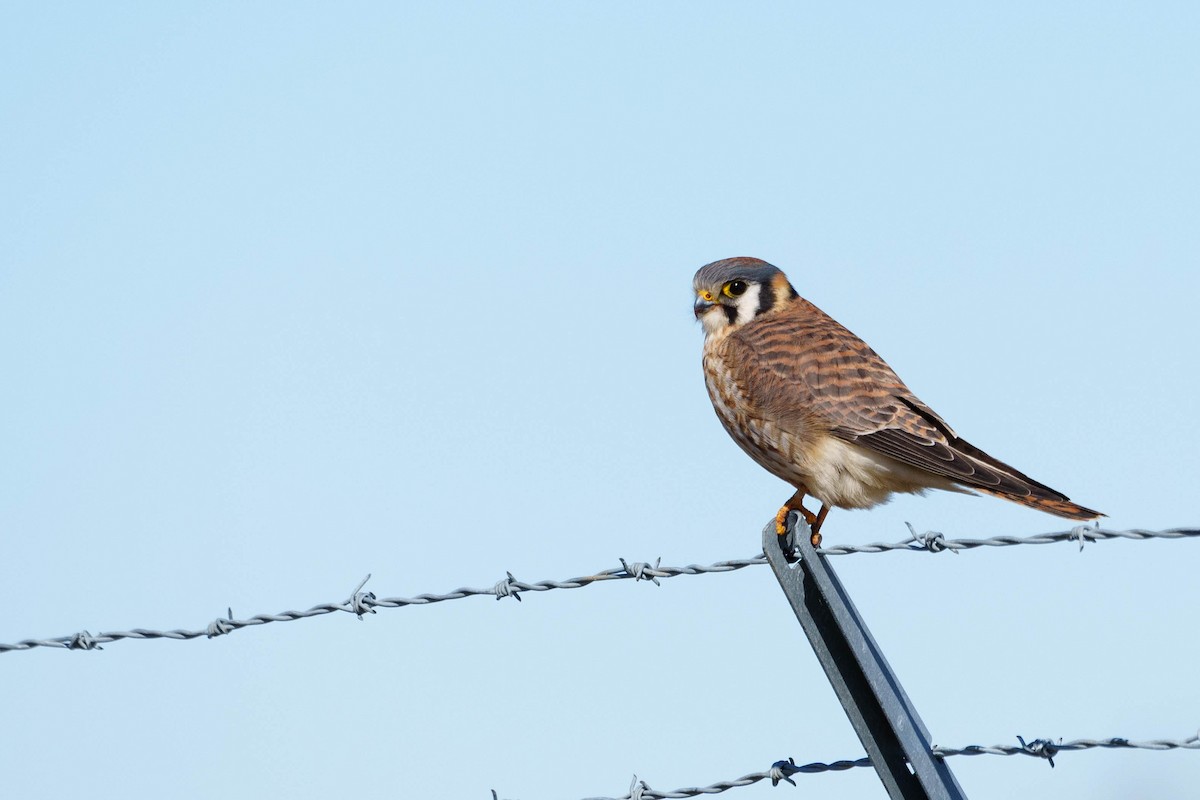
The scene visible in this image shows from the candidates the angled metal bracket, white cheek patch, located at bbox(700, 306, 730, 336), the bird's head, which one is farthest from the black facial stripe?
the angled metal bracket

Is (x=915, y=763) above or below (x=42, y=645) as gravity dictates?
below

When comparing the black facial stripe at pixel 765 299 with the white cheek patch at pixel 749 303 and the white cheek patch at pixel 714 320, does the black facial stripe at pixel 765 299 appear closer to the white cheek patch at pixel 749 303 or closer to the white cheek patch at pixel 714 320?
the white cheek patch at pixel 749 303

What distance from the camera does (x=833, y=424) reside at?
4.18 metres

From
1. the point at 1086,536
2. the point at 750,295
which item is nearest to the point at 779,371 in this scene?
the point at 750,295

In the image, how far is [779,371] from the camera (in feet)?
14.4

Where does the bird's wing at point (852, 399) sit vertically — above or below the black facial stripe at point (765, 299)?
below

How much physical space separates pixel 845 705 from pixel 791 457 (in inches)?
65.8

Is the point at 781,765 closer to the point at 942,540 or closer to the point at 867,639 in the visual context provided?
the point at 867,639

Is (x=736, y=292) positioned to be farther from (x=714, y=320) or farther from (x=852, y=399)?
(x=852, y=399)

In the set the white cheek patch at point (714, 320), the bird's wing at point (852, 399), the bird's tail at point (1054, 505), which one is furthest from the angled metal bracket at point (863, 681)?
the white cheek patch at point (714, 320)

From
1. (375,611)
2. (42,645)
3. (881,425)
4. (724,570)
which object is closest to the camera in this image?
(724,570)

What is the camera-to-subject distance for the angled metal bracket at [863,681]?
2.50 m

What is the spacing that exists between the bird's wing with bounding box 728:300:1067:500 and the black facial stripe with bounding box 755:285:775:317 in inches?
8.3

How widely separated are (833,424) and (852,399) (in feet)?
0.38
